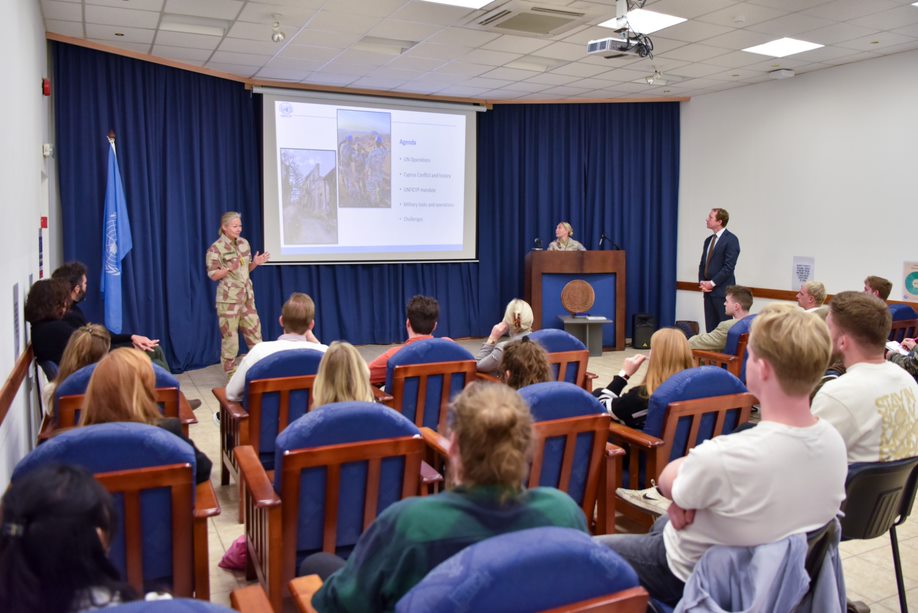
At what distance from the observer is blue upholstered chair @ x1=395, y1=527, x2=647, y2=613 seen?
1.04 metres

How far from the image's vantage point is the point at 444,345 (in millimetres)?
3441

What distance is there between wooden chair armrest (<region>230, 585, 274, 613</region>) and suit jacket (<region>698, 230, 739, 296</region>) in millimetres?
6290

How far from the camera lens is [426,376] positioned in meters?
3.36

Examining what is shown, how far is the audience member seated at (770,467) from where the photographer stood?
1.53 meters

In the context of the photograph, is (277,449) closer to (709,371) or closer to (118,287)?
(709,371)

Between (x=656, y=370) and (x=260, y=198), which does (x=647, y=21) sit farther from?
(x=260, y=198)

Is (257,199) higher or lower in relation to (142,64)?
lower

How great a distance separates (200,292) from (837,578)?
6.62m

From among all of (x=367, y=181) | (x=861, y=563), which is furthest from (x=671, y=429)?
(x=367, y=181)

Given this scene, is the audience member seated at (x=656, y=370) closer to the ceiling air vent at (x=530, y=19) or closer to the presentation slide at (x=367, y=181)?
the ceiling air vent at (x=530, y=19)

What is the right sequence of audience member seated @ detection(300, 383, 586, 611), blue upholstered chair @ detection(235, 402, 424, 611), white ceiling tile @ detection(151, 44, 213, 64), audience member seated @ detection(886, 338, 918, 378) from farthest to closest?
white ceiling tile @ detection(151, 44, 213, 64)
audience member seated @ detection(886, 338, 918, 378)
blue upholstered chair @ detection(235, 402, 424, 611)
audience member seated @ detection(300, 383, 586, 611)

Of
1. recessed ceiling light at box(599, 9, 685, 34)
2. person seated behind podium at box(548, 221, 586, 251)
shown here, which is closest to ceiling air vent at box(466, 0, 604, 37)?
recessed ceiling light at box(599, 9, 685, 34)

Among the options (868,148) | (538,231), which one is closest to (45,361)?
(538,231)

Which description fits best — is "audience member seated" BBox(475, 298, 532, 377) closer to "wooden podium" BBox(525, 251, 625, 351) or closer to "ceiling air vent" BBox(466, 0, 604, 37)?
"ceiling air vent" BBox(466, 0, 604, 37)
